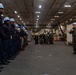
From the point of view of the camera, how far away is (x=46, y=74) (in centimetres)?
660

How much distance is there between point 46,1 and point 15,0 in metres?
2.96

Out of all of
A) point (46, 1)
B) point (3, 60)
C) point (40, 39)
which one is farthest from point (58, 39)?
point (3, 60)

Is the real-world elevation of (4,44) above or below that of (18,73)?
above

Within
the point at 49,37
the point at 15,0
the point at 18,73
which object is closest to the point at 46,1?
the point at 15,0

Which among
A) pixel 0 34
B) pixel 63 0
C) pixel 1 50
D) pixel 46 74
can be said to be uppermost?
pixel 63 0

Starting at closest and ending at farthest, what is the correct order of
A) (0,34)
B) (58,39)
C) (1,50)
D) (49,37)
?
(0,34) < (1,50) < (49,37) < (58,39)

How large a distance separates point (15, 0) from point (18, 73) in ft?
47.3

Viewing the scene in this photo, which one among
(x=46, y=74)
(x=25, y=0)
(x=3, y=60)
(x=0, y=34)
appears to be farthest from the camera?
(x=25, y=0)

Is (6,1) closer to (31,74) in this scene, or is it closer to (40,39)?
(40,39)

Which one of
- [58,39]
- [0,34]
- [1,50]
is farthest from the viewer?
[58,39]

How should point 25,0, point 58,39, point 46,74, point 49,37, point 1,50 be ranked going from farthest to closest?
point 58,39
point 49,37
point 25,0
point 1,50
point 46,74

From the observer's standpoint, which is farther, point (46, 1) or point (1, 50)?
point (46, 1)

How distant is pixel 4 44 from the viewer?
27.1 ft

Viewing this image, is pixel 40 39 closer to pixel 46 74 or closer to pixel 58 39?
pixel 58 39
